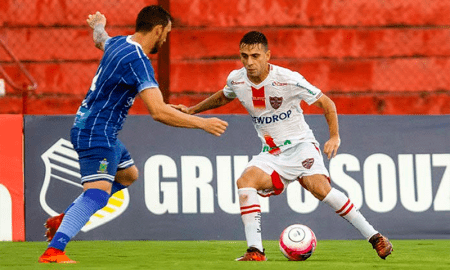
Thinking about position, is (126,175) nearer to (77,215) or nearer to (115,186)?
(115,186)

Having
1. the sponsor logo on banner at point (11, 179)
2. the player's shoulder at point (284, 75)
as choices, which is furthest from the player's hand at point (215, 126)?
the sponsor logo on banner at point (11, 179)

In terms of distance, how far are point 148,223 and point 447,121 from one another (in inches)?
122

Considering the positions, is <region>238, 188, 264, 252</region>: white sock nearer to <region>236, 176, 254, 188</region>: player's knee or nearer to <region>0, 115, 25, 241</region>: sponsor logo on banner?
<region>236, 176, 254, 188</region>: player's knee

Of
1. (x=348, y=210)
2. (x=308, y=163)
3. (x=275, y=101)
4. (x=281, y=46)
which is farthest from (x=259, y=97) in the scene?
(x=281, y=46)

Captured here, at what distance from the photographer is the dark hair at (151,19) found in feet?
21.1

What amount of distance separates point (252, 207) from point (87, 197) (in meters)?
1.24

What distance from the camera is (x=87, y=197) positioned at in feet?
20.6

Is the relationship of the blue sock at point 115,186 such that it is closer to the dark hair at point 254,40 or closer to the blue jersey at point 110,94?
the blue jersey at point 110,94

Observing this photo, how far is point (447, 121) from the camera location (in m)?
9.44

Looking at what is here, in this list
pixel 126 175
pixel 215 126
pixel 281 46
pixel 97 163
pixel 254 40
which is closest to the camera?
pixel 215 126

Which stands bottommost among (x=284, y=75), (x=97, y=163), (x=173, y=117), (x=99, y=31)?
(x=97, y=163)

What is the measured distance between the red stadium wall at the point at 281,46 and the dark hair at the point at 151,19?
5456 mm

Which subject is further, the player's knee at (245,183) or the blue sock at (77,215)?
the player's knee at (245,183)

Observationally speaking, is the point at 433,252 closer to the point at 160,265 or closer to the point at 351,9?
the point at 160,265
